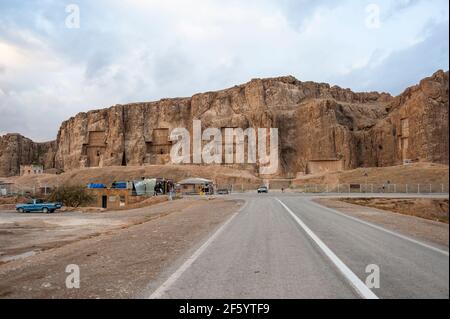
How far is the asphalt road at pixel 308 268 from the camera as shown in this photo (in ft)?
17.4

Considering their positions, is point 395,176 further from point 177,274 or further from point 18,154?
point 18,154

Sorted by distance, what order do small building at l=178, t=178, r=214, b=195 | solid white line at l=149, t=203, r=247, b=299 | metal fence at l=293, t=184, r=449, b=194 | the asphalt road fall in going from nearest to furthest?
the asphalt road < solid white line at l=149, t=203, r=247, b=299 < metal fence at l=293, t=184, r=449, b=194 < small building at l=178, t=178, r=214, b=195

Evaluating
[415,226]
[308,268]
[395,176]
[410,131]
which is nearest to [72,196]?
[415,226]

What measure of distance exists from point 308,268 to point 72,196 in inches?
1871

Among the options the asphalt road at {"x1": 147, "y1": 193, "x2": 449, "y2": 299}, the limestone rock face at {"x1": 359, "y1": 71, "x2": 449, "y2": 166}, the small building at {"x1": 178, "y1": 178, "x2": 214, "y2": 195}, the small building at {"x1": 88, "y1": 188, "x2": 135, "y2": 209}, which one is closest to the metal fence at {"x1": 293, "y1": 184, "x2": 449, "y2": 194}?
the small building at {"x1": 178, "y1": 178, "x2": 214, "y2": 195}

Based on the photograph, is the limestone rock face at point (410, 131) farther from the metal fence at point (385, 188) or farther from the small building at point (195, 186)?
the small building at point (195, 186)

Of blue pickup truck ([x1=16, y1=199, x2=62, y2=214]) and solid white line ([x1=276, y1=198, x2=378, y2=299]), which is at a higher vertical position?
solid white line ([x1=276, y1=198, x2=378, y2=299])

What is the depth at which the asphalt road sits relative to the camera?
529 centimetres

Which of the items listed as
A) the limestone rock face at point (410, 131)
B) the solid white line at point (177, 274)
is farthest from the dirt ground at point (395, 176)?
the solid white line at point (177, 274)

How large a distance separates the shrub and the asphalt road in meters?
42.1

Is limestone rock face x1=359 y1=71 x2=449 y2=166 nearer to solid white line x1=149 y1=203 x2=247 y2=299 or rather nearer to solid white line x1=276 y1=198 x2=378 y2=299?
solid white line x1=276 y1=198 x2=378 y2=299

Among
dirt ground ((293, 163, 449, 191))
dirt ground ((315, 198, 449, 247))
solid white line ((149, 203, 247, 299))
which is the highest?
dirt ground ((293, 163, 449, 191))

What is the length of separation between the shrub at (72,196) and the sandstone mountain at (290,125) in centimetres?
5147

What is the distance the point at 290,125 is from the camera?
102 meters
